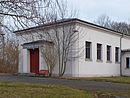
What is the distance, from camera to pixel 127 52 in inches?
1654

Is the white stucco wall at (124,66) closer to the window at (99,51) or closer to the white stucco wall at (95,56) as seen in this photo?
the white stucco wall at (95,56)

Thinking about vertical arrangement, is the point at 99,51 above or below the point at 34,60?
above

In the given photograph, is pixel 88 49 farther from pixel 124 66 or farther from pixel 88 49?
pixel 124 66

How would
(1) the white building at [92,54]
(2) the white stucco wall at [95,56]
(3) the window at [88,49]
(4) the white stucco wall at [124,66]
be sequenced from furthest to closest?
(4) the white stucco wall at [124,66], (3) the window at [88,49], (2) the white stucco wall at [95,56], (1) the white building at [92,54]

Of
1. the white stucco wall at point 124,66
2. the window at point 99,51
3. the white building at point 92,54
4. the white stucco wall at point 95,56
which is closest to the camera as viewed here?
the white building at point 92,54

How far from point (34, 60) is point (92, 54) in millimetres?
7571

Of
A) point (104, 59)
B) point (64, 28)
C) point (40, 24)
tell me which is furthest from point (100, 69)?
point (40, 24)

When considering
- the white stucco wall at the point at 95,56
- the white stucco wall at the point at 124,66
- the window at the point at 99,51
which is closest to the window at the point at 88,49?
the white stucco wall at the point at 95,56

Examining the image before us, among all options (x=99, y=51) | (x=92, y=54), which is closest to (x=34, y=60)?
(x=92, y=54)

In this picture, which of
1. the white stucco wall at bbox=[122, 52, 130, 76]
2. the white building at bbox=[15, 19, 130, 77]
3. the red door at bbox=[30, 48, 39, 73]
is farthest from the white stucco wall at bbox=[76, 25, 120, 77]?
the red door at bbox=[30, 48, 39, 73]

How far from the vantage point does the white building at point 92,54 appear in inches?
1323

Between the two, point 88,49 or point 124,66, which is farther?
point 124,66

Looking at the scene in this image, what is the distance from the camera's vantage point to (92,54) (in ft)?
117

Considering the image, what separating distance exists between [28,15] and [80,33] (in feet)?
70.6
